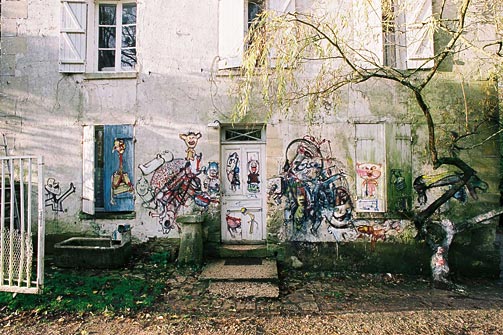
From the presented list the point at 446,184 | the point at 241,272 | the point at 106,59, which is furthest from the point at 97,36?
the point at 446,184

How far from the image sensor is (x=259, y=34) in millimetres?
4898

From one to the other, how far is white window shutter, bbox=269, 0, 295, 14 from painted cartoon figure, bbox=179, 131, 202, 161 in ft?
9.47

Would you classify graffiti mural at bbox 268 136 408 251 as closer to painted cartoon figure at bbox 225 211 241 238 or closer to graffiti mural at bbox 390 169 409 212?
graffiti mural at bbox 390 169 409 212

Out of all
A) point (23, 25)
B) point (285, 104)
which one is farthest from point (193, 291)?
point (23, 25)

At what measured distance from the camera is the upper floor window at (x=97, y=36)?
6707mm

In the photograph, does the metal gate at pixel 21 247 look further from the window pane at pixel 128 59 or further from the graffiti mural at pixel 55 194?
the window pane at pixel 128 59

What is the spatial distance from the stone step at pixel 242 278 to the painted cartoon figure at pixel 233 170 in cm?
150

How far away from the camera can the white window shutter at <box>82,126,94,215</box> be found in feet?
21.8

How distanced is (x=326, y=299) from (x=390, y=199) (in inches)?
95.1

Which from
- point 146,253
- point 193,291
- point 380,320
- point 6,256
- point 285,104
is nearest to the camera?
point 380,320

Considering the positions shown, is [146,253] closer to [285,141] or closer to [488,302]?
[285,141]

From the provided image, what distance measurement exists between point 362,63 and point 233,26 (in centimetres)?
257

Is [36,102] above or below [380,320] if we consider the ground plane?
above

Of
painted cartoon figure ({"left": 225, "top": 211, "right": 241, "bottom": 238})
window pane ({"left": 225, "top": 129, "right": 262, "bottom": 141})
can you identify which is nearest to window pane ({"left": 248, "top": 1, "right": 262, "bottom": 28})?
window pane ({"left": 225, "top": 129, "right": 262, "bottom": 141})
